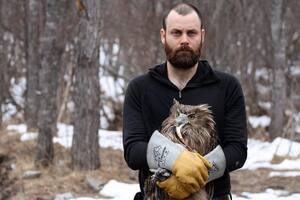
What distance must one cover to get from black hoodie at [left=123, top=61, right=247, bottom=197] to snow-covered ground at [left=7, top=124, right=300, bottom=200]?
15.4 feet

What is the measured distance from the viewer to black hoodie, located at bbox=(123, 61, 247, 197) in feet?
8.96

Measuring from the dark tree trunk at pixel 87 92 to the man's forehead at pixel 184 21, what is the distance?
5.57 metres

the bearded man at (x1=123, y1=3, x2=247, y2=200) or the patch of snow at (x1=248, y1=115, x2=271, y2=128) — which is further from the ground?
the bearded man at (x1=123, y1=3, x2=247, y2=200)

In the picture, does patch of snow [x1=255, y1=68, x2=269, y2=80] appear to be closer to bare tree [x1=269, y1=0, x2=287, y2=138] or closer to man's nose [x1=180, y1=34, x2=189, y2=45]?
bare tree [x1=269, y1=0, x2=287, y2=138]

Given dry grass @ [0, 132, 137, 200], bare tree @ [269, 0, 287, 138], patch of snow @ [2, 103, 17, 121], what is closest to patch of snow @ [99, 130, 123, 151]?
dry grass @ [0, 132, 137, 200]

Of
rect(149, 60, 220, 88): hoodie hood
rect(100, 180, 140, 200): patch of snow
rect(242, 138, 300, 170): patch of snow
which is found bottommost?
rect(242, 138, 300, 170): patch of snow

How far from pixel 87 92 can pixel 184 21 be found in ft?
19.1

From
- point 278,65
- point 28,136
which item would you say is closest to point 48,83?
point 28,136

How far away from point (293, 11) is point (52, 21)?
36.8 feet

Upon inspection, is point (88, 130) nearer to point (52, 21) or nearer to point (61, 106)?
point (52, 21)

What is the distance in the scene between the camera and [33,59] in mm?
13688

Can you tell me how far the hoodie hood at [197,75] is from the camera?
9.17 feet

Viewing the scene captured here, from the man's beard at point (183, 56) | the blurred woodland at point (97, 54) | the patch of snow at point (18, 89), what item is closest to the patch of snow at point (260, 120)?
the blurred woodland at point (97, 54)

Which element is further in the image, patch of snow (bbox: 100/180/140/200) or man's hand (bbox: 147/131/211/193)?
patch of snow (bbox: 100/180/140/200)
